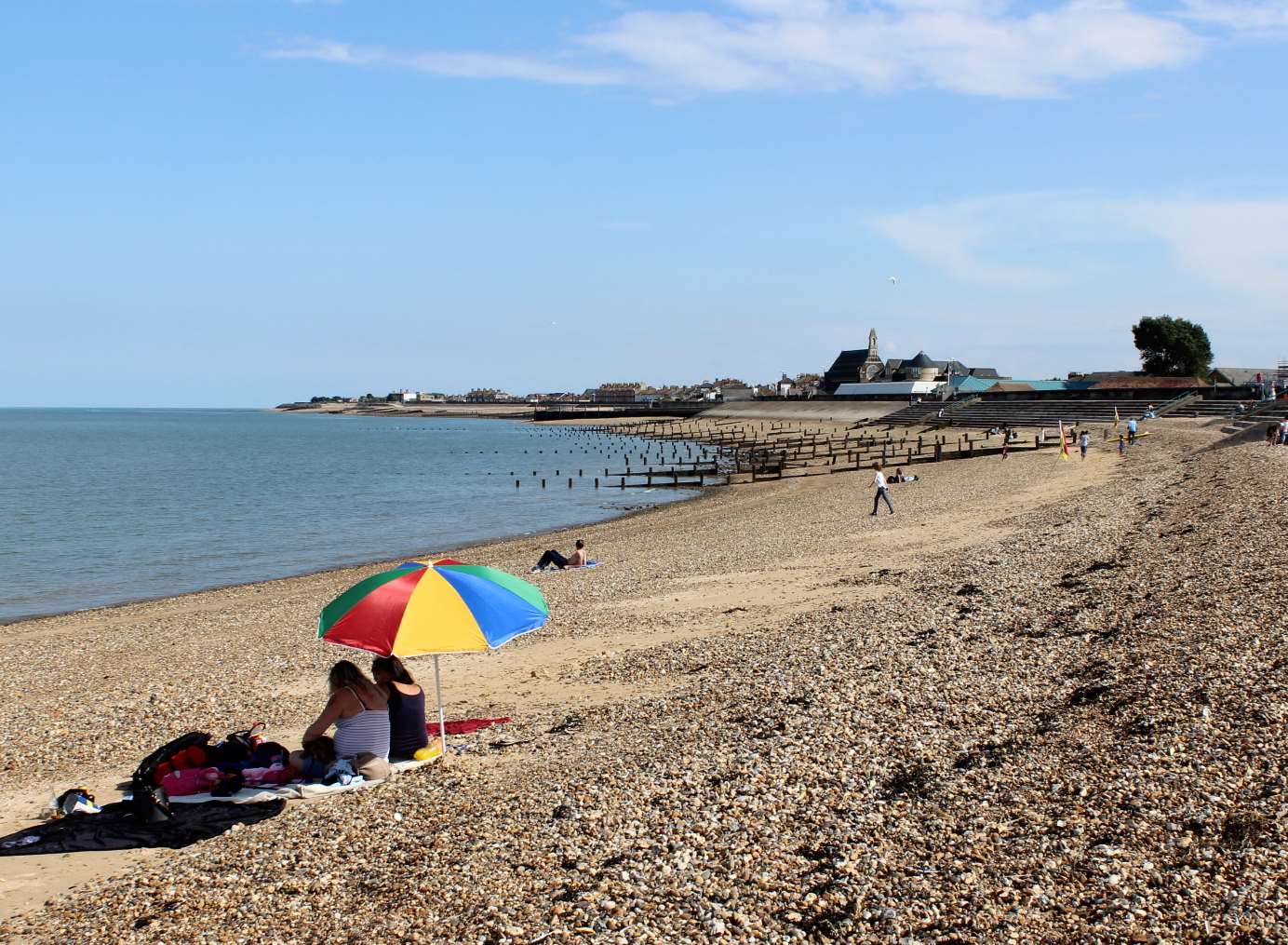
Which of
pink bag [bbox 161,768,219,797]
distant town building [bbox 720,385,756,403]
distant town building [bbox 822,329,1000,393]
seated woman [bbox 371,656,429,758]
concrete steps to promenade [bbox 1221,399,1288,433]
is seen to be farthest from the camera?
distant town building [bbox 720,385,756,403]

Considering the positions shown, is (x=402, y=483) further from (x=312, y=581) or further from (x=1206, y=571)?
(x=1206, y=571)

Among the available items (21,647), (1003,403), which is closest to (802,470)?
(1003,403)

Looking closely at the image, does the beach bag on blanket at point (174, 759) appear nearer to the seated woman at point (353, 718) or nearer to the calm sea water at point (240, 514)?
the seated woman at point (353, 718)

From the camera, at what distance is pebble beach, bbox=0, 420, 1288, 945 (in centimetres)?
607

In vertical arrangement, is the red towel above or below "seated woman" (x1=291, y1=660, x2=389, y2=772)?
below

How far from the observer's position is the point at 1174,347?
108750 mm

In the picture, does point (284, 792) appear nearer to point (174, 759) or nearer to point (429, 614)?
point (174, 759)

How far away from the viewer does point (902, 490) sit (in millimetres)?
38156

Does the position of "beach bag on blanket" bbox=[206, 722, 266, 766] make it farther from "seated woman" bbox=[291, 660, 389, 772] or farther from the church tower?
the church tower

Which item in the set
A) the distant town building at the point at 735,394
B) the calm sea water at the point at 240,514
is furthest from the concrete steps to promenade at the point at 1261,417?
the distant town building at the point at 735,394

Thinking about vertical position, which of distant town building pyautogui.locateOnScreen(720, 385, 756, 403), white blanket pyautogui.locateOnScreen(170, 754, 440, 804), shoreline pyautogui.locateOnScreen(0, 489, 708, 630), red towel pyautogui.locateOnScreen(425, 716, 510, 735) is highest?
distant town building pyautogui.locateOnScreen(720, 385, 756, 403)

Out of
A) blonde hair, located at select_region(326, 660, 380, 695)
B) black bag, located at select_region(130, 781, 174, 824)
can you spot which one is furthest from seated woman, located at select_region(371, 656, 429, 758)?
black bag, located at select_region(130, 781, 174, 824)

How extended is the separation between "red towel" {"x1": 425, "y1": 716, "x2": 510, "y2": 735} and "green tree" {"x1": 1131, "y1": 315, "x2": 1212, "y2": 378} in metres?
111

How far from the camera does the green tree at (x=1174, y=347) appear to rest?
354ft
